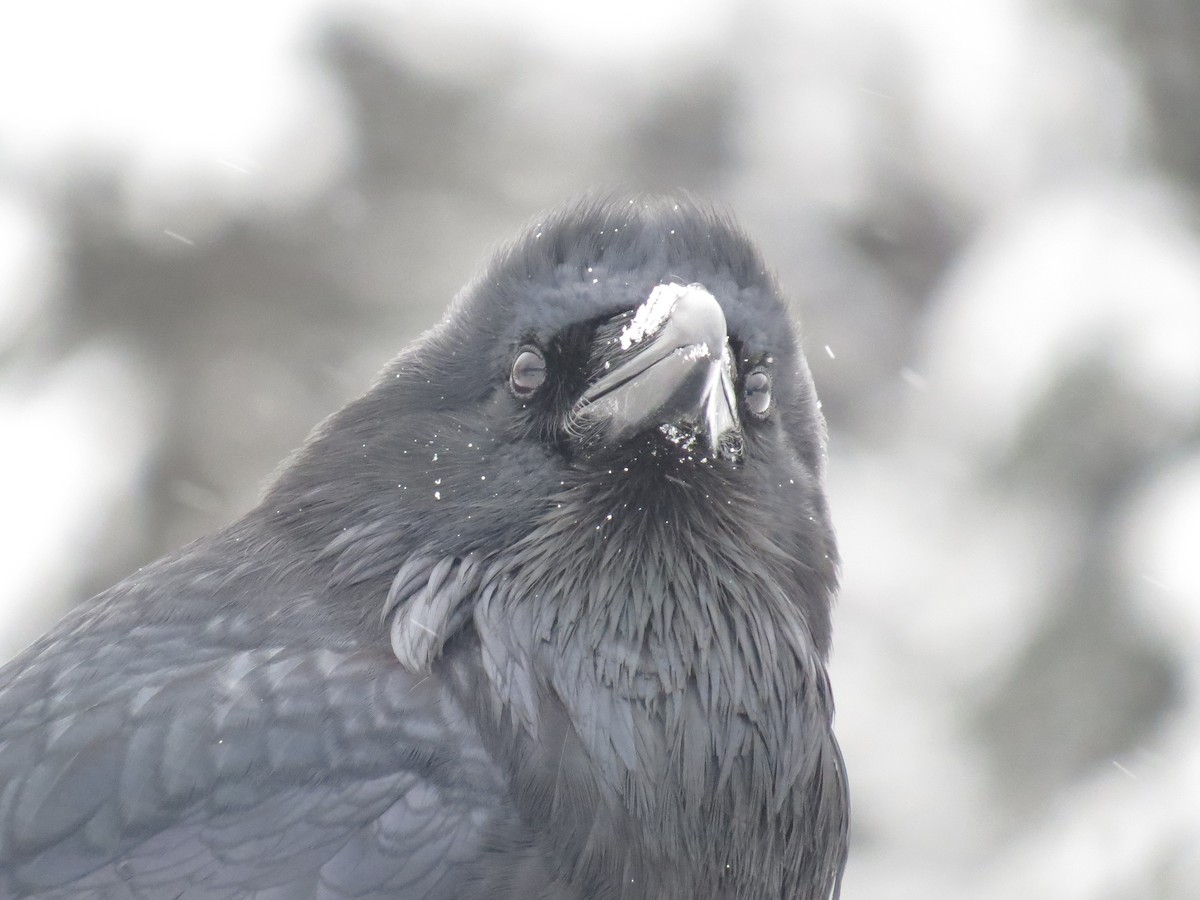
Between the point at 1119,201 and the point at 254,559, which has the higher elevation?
the point at 1119,201

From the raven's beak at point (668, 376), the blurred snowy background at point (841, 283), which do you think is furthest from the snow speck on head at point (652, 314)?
the blurred snowy background at point (841, 283)

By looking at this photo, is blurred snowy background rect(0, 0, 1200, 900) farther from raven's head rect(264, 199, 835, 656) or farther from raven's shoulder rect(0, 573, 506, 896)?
raven's shoulder rect(0, 573, 506, 896)

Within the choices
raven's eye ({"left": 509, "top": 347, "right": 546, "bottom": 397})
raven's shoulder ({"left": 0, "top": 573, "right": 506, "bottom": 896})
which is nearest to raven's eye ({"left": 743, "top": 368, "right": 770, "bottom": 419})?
raven's eye ({"left": 509, "top": 347, "right": 546, "bottom": 397})

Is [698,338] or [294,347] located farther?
[294,347]

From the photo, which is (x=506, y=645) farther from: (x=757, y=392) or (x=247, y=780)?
(x=757, y=392)

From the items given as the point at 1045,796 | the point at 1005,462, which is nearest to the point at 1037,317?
the point at 1005,462

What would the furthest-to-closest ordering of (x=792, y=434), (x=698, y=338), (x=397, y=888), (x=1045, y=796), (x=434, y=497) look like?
(x=1045, y=796) → (x=792, y=434) → (x=434, y=497) → (x=698, y=338) → (x=397, y=888)

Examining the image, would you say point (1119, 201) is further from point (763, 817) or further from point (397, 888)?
point (397, 888)

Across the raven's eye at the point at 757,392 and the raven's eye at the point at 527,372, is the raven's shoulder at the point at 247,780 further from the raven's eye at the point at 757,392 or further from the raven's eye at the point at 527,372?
the raven's eye at the point at 757,392
